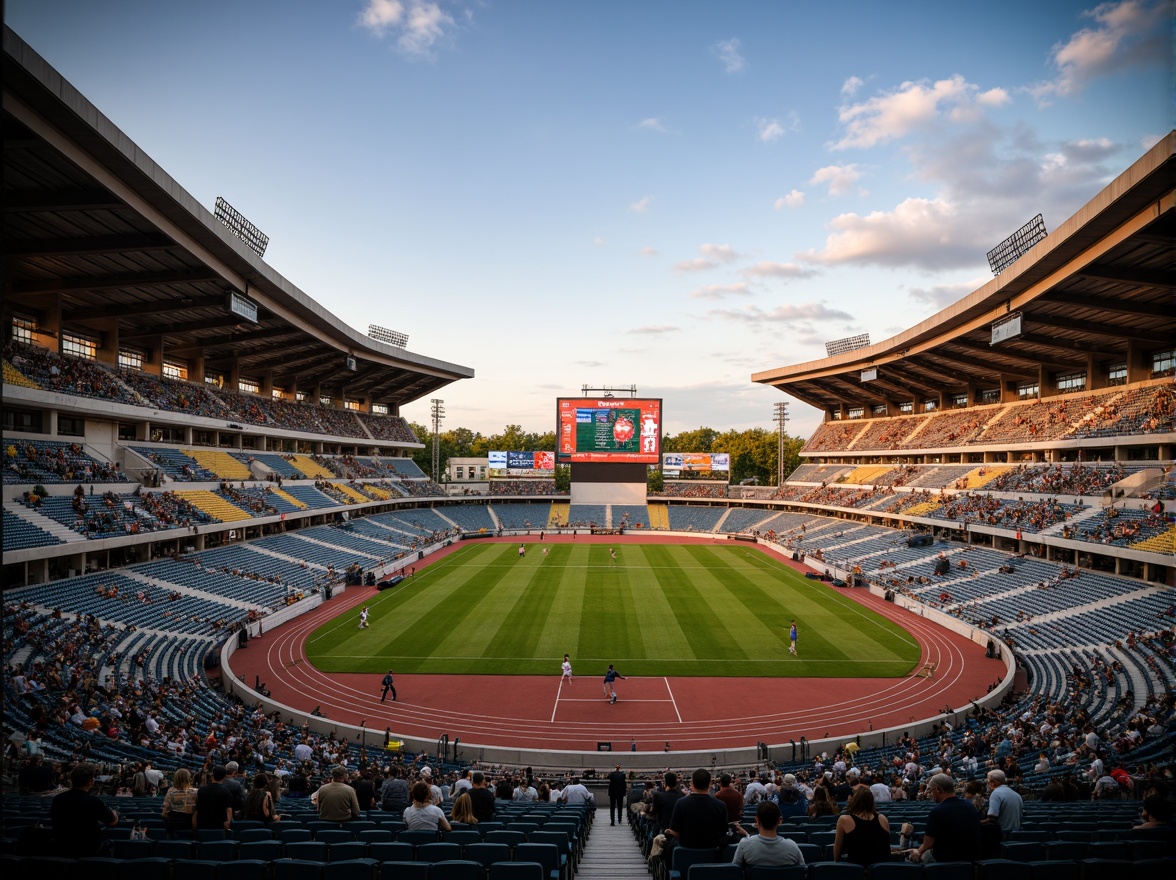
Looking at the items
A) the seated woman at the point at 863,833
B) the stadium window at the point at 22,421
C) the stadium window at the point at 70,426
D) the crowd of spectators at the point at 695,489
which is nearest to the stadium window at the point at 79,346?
the stadium window at the point at 70,426

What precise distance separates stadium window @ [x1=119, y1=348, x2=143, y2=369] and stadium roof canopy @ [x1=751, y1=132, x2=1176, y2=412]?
167 feet

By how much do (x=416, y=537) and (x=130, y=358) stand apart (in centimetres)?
2761

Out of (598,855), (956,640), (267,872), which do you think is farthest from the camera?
(956,640)

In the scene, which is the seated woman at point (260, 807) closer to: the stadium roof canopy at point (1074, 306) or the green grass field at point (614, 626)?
the green grass field at point (614, 626)

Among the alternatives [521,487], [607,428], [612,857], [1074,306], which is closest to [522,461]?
[521,487]

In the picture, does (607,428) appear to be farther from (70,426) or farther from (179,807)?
(179,807)

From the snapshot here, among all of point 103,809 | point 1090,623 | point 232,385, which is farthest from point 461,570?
point 103,809

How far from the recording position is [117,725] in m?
17.3

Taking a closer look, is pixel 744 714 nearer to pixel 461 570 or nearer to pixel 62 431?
pixel 461 570

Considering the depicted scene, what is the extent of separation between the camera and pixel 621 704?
25078 mm

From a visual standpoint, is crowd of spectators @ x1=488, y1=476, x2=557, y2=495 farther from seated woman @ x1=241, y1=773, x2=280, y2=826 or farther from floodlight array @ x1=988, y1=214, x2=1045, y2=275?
seated woman @ x1=241, y1=773, x2=280, y2=826

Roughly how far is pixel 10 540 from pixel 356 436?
4734 centimetres

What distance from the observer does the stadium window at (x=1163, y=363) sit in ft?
125

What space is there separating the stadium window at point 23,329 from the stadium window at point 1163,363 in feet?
200
